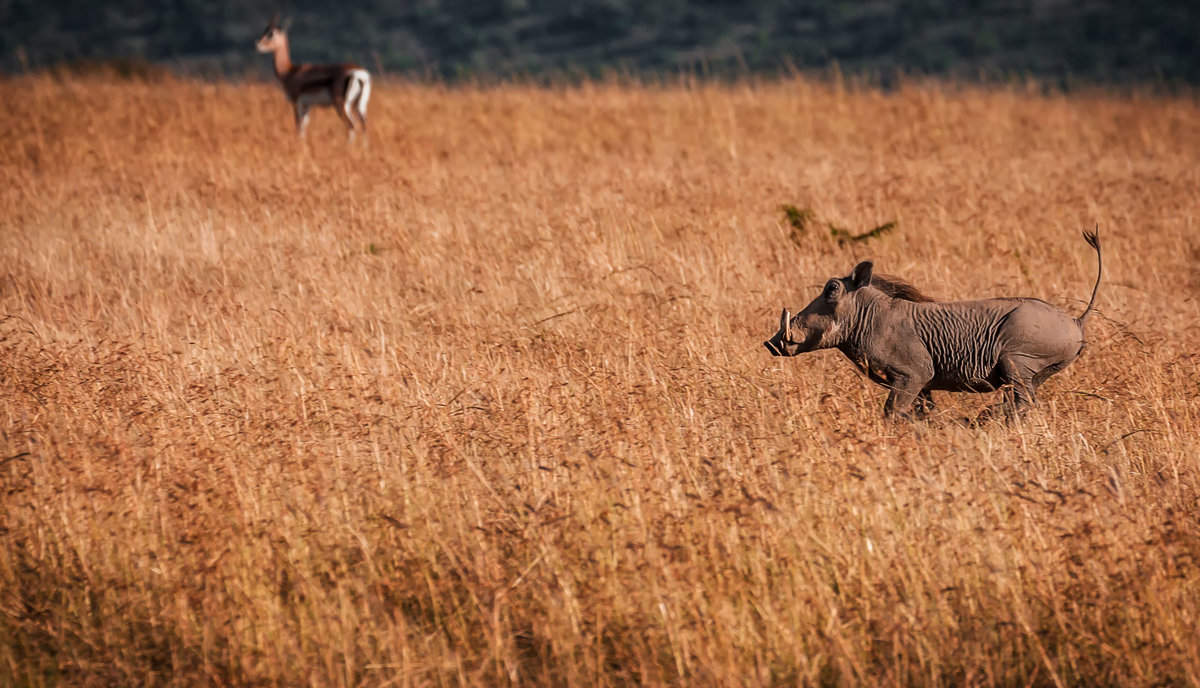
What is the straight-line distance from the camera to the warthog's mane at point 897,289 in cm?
554

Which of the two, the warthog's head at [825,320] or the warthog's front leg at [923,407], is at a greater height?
the warthog's head at [825,320]

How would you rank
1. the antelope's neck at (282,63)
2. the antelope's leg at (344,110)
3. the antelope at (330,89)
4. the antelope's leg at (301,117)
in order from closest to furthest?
the antelope's leg at (301,117) < the antelope's leg at (344,110) < the antelope at (330,89) < the antelope's neck at (282,63)

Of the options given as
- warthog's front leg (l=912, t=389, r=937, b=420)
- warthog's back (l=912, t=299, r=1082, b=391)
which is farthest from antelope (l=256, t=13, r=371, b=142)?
warthog's back (l=912, t=299, r=1082, b=391)

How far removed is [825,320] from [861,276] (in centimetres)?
27

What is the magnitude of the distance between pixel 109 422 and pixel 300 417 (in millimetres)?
859

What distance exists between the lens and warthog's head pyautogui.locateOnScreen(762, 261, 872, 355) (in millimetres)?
5391

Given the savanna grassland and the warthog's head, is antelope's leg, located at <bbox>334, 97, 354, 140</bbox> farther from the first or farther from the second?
the warthog's head

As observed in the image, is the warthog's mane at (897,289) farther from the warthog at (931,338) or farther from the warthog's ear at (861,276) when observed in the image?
the warthog's ear at (861,276)

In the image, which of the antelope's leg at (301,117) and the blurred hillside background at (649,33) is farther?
the blurred hillside background at (649,33)

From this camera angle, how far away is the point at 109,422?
5.27 metres

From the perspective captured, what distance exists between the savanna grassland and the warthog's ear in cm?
65

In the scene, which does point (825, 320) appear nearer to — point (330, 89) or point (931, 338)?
point (931, 338)

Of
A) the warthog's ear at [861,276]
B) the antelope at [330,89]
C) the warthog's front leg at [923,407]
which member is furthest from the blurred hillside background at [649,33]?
the warthog's ear at [861,276]

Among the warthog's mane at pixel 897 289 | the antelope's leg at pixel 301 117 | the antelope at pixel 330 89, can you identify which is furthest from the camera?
the antelope at pixel 330 89
